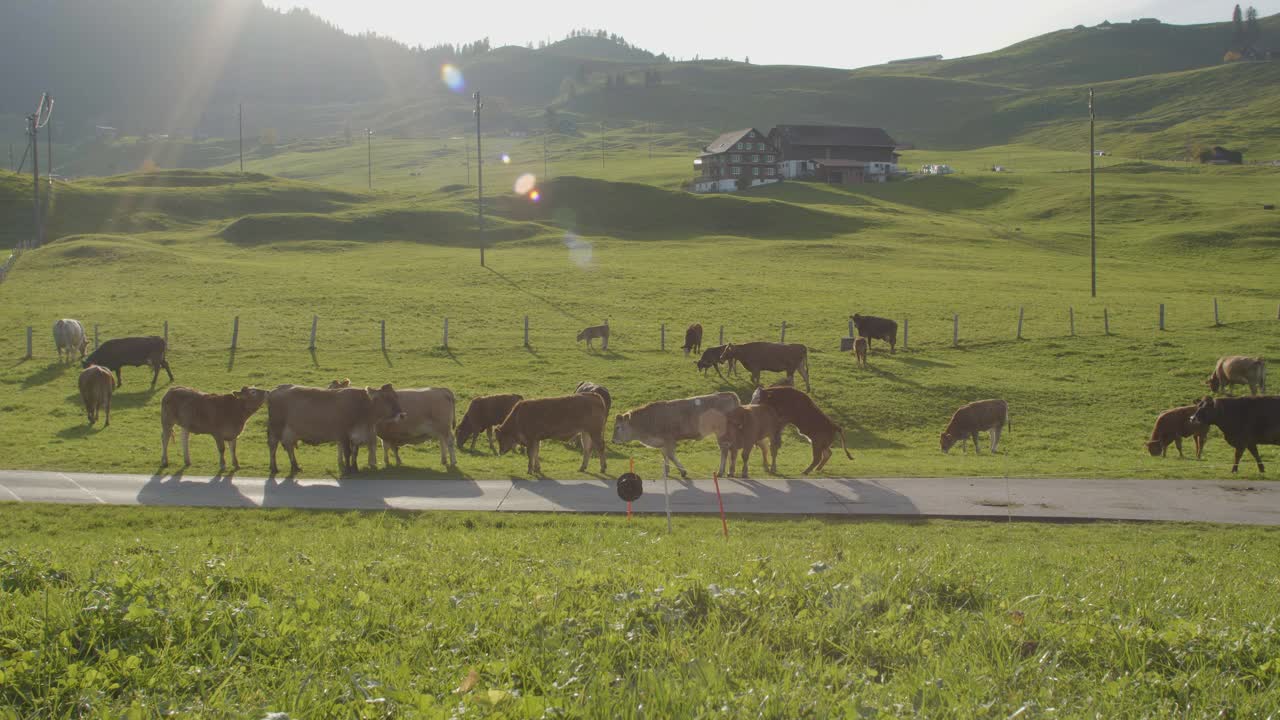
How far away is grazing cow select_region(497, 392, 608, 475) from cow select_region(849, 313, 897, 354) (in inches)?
719

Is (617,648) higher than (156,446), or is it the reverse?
(617,648)

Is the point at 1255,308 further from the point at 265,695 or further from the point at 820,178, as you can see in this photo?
the point at 820,178

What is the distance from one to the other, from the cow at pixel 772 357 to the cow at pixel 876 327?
5835mm

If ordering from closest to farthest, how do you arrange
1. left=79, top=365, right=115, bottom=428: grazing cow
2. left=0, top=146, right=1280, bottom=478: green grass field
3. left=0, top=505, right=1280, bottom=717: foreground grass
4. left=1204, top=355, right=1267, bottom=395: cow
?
1. left=0, top=505, right=1280, bottom=717: foreground grass
2. left=79, top=365, right=115, bottom=428: grazing cow
3. left=0, top=146, right=1280, bottom=478: green grass field
4. left=1204, top=355, right=1267, bottom=395: cow

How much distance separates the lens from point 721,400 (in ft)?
63.2

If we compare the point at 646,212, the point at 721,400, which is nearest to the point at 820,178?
the point at 646,212

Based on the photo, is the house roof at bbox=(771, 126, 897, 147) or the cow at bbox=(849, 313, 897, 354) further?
the house roof at bbox=(771, 126, 897, 147)

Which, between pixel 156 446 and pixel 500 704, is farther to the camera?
pixel 156 446

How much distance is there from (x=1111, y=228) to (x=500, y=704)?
86946 millimetres

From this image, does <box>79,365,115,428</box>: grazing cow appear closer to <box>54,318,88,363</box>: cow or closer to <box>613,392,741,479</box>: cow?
<box>54,318,88,363</box>: cow

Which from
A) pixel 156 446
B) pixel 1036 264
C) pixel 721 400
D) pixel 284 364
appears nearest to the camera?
pixel 721 400

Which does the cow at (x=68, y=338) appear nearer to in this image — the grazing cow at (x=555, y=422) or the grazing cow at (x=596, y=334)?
the grazing cow at (x=596, y=334)

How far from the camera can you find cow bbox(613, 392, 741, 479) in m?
18.9

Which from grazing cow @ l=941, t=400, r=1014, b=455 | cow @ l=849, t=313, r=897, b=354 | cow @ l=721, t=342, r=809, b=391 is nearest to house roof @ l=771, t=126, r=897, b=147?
cow @ l=849, t=313, r=897, b=354
